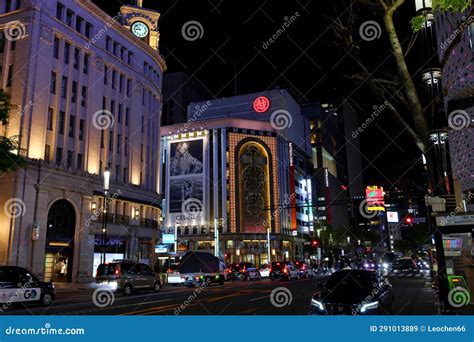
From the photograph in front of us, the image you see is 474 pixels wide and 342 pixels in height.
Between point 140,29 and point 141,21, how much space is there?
98 cm

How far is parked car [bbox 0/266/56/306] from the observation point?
17094mm

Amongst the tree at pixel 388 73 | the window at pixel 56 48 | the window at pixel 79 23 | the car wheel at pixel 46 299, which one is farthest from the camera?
the window at pixel 79 23

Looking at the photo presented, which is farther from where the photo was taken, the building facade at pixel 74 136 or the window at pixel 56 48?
the window at pixel 56 48

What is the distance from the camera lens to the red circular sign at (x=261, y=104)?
301ft

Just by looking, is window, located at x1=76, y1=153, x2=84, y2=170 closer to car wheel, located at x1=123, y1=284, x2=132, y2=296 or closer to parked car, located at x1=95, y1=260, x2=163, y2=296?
parked car, located at x1=95, y1=260, x2=163, y2=296

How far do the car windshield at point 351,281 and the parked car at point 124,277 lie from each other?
1510cm

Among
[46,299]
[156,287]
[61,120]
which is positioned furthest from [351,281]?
[61,120]

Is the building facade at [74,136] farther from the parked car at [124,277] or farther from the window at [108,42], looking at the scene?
the parked car at [124,277]

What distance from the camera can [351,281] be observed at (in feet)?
37.9

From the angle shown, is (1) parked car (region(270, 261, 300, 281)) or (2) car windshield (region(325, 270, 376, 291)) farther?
(1) parked car (region(270, 261, 300, 281))

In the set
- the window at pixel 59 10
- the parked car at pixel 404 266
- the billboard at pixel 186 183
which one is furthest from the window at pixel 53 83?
the billboard at pixel 186 183

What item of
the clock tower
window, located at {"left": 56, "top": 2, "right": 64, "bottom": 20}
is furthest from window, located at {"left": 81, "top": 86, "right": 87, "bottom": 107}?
the clock tower

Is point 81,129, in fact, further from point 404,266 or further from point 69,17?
point 404,266

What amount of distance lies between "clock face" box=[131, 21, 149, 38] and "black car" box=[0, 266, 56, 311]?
38674mm
